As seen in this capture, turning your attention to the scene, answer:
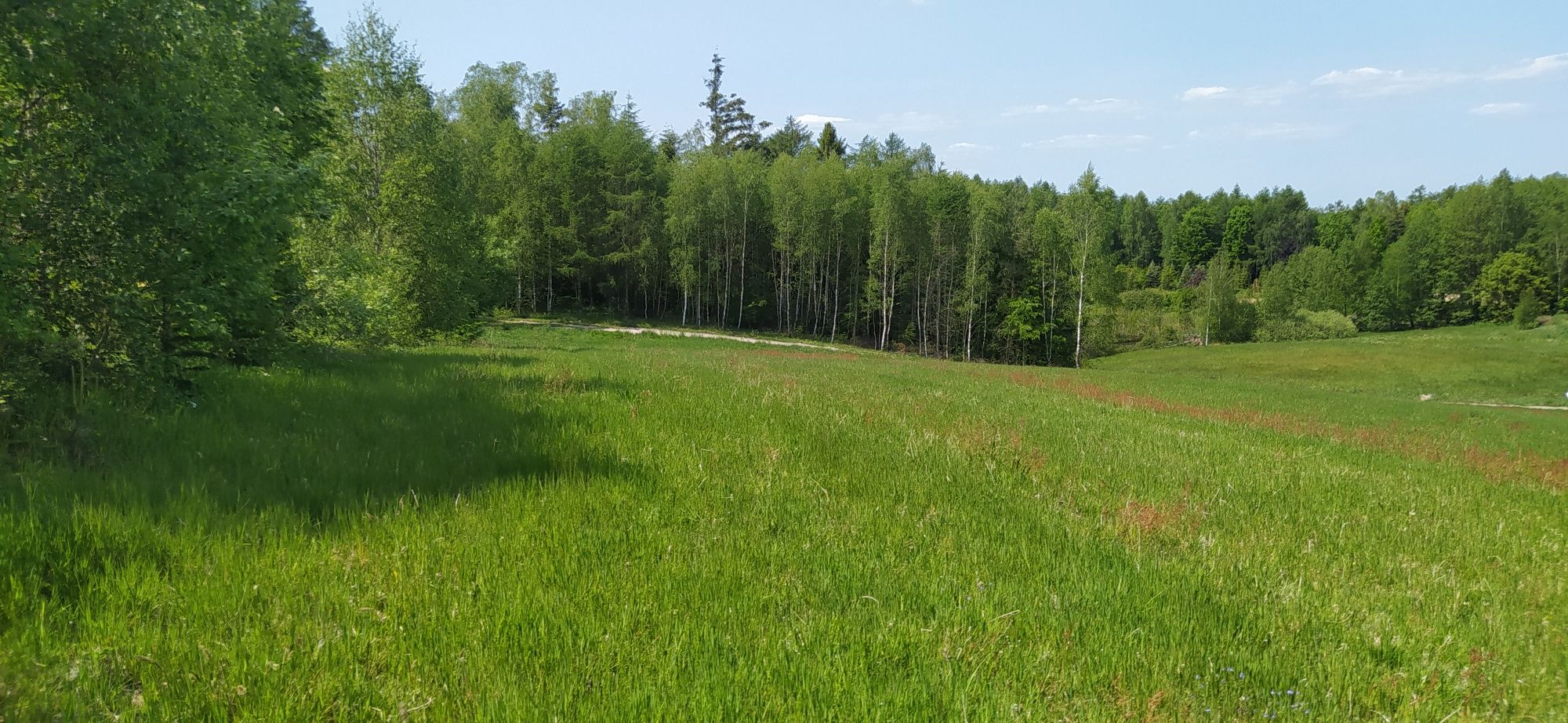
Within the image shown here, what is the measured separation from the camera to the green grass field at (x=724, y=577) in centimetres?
298

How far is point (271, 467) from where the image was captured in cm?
568

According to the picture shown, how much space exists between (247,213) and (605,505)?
6.39 metres

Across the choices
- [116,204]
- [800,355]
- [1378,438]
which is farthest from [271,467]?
[800,355]

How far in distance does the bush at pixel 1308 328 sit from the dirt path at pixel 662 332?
63.5 meters

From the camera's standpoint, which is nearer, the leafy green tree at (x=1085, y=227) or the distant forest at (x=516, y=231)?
the distant forest at (x=516, y=231)

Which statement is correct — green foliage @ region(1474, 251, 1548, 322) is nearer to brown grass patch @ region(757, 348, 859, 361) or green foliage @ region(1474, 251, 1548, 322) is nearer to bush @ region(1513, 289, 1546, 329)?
bush @ region(1513, 289, 1546, 329)

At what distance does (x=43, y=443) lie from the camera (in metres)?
5.66

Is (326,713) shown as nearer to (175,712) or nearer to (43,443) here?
(175,712)

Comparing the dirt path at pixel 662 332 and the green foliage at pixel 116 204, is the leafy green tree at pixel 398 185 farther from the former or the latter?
the dirt path at pixel 662 332

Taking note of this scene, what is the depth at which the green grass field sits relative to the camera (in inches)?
117

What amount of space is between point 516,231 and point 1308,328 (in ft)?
298

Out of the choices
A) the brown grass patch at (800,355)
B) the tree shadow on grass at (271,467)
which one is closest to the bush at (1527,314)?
the brown grass patch at (800,355)

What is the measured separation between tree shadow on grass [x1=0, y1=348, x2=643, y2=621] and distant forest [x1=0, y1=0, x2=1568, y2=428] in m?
1.22

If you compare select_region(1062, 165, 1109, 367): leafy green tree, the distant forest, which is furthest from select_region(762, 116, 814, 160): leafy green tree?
select_region(1062, 165, 1109, 367): leafy green tree
